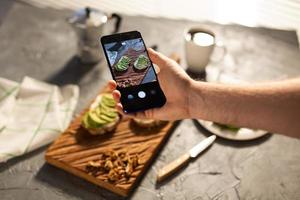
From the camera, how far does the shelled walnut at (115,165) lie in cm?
85

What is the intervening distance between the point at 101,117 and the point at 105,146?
7 cm

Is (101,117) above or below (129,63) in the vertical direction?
below

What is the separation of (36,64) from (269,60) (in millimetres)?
699

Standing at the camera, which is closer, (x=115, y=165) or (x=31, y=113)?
(x=115, y=165)

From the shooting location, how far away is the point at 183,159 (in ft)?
2.96

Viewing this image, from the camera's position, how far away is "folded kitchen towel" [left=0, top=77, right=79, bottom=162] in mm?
933

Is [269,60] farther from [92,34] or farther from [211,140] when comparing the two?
[92,34]

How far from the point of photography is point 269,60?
4.07 feet

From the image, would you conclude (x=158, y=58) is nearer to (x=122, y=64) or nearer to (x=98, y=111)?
(x=122, y=64)

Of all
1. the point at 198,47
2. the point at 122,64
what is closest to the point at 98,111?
the point at 122,64

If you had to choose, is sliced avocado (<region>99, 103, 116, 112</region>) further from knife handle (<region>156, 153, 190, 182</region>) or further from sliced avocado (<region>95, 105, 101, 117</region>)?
knife handle (<region>156, 153, 190, 182</region>)

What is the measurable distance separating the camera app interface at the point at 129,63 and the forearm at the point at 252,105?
0.36 ft

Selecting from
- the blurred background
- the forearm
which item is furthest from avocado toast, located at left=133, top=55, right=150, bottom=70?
the blurred background

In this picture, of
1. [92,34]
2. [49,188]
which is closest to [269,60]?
[92,34]
